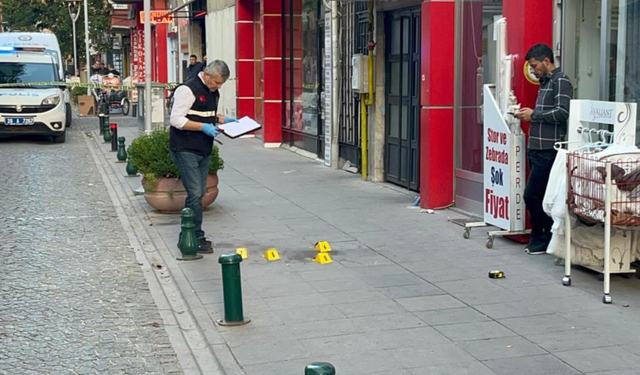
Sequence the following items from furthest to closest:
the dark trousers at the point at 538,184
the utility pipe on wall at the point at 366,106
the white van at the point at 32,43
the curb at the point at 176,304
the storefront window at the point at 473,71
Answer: the white van at the point at 32,43, the utility pipe on wall at the point at 366,106, the storefront window at the point at 473,71, the dark trousers at the point at 538,184, the curb at the point at 176,304

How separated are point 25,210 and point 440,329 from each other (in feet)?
25.9

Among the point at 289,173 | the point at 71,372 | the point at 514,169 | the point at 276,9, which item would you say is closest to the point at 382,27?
the point at 289,173

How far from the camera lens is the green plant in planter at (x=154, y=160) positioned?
11.9m

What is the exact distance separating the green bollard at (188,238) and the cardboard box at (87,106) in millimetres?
27344

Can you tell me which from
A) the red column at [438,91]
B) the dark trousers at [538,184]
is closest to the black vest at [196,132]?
the red column at [438,91]

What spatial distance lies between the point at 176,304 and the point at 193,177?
207 cm

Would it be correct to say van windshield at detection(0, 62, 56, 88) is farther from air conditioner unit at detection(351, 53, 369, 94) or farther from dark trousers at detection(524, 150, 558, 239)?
dark trousers at detection(524, 150, 558, 239)

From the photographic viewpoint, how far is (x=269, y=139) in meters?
21.9

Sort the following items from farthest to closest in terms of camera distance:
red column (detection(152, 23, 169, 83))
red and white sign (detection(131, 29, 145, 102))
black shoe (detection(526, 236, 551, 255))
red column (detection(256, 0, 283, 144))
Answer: red and white sign (detection(131, 29, 145, 102))
red column (detection(152, 23, 169, 83))
red column (detection(256, 0, 283, 144))
black shoe (detection(526, 236, 551, 255))

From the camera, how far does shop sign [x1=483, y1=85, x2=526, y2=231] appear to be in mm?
9312

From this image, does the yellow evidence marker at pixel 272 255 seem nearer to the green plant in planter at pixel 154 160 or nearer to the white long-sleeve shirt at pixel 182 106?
the white long-sleeve shirt at pixel 182 106

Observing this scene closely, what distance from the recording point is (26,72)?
23750mm

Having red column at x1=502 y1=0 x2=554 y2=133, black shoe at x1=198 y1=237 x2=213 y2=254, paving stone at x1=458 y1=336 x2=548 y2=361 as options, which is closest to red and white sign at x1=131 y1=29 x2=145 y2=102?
black shoe at x1=198 y1=237 x2=213 y2=254

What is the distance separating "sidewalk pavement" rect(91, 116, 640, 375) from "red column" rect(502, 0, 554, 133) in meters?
1.56
